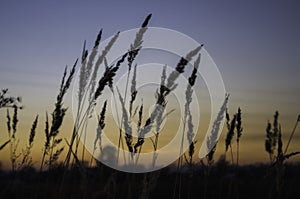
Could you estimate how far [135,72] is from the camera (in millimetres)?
3479

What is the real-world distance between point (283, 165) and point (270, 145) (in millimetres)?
719

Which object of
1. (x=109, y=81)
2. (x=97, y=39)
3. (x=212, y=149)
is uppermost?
(x=97, y=39)

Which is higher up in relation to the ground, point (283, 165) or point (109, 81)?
point (109, 81)

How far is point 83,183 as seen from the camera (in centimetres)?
309

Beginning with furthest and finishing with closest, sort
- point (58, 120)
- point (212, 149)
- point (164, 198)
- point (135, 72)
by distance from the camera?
1. point (164, 198)
2. point (212, 149)
3. point (135, 72)
4. point (58, 120)

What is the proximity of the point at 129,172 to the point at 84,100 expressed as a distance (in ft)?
2.90

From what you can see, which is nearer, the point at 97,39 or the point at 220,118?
the point at 97,39

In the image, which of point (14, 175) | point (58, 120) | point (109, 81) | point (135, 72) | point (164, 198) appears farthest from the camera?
point (164, 198)

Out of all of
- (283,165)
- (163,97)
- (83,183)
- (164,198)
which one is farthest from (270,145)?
(164,198)

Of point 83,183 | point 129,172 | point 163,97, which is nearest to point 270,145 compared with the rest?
point 129,172

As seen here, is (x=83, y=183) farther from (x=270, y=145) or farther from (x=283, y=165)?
(x=270, y=145)

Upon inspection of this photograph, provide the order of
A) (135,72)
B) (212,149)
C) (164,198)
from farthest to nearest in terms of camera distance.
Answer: (164,198), (212,149), (135,72)

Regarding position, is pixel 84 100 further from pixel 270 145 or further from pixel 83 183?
pixel 270 145

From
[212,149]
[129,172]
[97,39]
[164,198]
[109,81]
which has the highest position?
[97,39]
